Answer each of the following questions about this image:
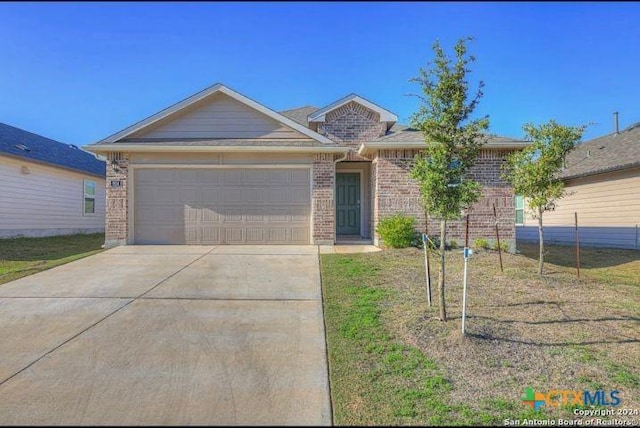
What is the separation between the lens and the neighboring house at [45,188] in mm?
14858

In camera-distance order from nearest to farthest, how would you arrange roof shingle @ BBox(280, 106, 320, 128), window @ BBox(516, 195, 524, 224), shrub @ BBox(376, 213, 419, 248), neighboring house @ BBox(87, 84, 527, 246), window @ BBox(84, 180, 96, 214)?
shrub @ BBox(376, 213, 419, 248) → neighboring house @ BBox(87, 84, 527, 246) → roof shingle @ BBox(280, 106, 320, 128) → window @ BBox(516, 195, 524, 224) → window @ BBox(84, 180, 96, 214)

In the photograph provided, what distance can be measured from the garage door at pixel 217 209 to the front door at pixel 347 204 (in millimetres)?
2352

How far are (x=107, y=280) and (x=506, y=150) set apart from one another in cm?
1054

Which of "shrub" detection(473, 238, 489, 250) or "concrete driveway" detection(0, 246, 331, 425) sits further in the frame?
"shrub" detection(473, 238, 489, 250)

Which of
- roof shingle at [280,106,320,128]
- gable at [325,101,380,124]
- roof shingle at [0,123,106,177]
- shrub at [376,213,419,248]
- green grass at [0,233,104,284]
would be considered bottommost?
green grass at [0,233,104,284]

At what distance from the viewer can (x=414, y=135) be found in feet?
40.9

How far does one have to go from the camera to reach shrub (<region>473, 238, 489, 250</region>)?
11758 mm

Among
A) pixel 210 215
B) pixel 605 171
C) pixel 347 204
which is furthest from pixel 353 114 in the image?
pixel 605 171

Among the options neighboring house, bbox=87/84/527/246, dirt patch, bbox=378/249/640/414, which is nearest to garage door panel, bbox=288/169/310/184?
neighboring house, bbox=87/84/527/246

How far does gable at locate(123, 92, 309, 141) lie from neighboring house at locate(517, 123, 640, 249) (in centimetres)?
833

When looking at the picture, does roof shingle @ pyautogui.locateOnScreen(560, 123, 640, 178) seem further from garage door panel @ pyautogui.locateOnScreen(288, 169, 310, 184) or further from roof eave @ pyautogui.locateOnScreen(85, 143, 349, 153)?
garage door panel @ pyautogui.locateOnScreen(288, 169, 310, 184)

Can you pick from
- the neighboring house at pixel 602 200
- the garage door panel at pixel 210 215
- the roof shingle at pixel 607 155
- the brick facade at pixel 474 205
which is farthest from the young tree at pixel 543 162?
the garage door panel at pixel 210 215

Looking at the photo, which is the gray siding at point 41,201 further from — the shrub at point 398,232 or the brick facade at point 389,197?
the shrub at point 398,232

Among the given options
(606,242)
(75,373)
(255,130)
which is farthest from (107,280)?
(606,242)
